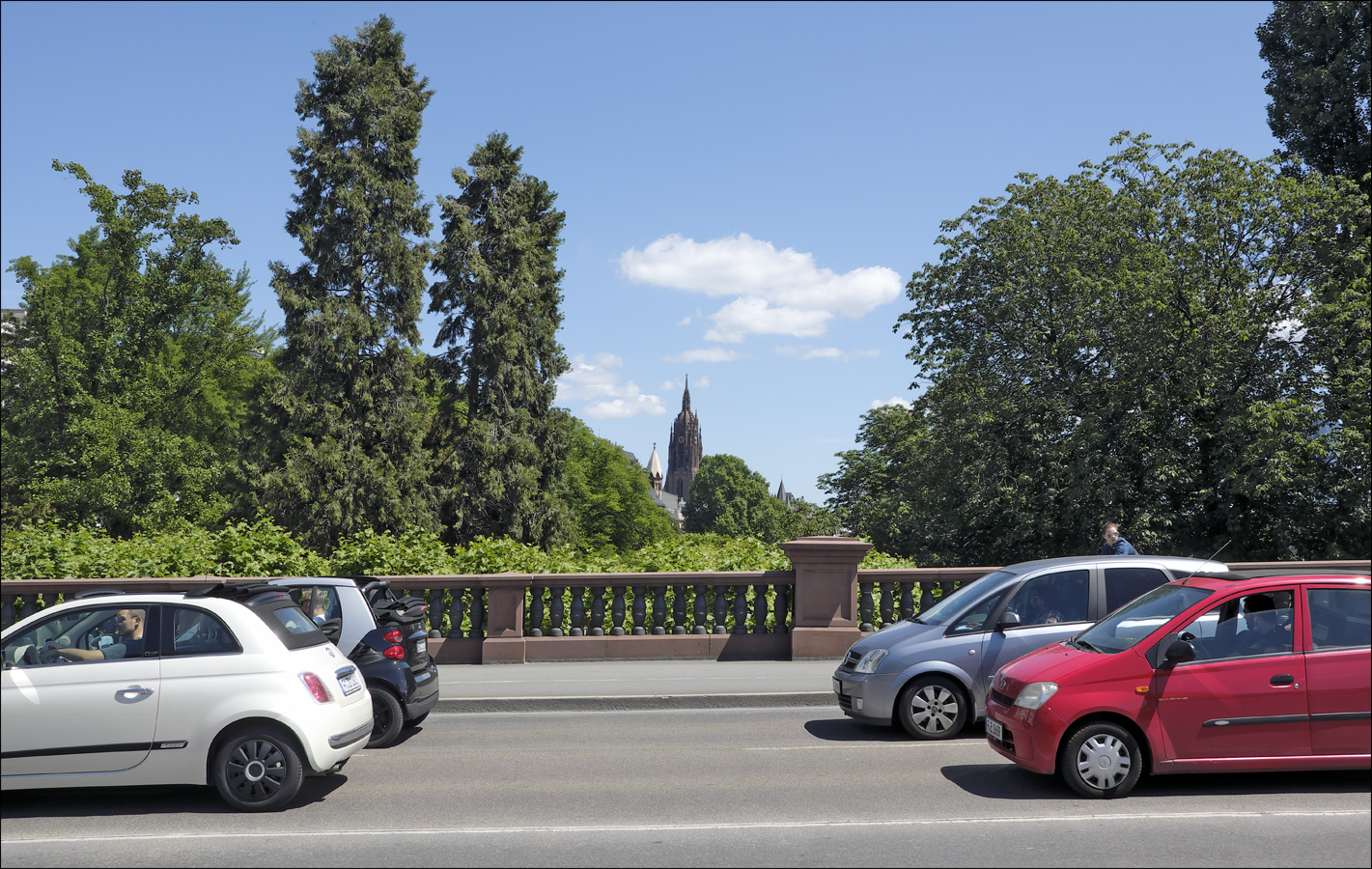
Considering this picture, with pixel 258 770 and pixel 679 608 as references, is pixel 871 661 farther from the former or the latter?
pixel 679 608

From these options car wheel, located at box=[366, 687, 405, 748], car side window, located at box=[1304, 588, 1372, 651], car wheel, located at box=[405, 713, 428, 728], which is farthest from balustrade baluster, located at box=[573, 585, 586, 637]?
car side window, located at box=[1304, 588, 1372, 651]

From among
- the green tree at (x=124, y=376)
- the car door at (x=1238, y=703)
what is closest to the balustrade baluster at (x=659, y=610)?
the car door at (x=1238, y=703)

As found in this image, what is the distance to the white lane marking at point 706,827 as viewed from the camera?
616 centimetres

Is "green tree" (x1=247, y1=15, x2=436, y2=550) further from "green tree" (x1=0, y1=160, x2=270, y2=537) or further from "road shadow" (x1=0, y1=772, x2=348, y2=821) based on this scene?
"road shadow" (x1=0, y1=772, x2=348, y2=821)

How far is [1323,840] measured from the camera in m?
5.74

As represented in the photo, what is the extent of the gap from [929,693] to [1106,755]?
2.36m

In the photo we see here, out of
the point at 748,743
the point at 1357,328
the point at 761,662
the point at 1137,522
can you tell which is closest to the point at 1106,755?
the point at 748,743

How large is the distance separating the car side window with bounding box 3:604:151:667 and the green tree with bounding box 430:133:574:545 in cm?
2988

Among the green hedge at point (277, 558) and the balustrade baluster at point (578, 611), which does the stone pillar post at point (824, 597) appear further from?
the balustrade baluster at point (578, 611)

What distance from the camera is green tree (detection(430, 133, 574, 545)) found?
3759 centimetres

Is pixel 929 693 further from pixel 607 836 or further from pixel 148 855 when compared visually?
pixel 148 855

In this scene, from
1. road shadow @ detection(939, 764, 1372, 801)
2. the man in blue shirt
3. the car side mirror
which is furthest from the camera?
the man in blue shirt

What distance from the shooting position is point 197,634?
22.9 feet

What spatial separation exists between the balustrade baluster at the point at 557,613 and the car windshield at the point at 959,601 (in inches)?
230
